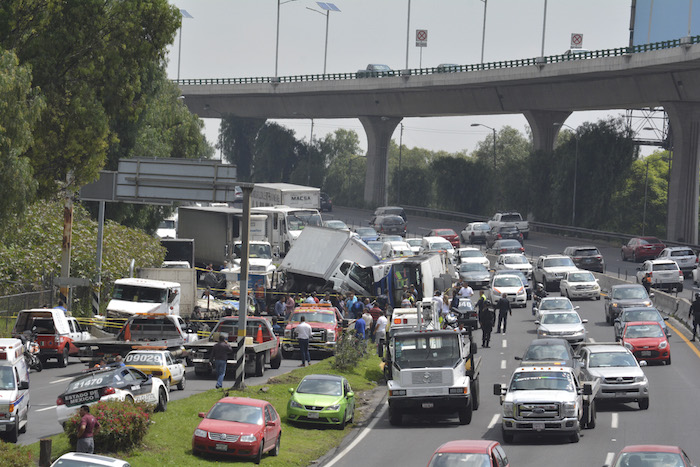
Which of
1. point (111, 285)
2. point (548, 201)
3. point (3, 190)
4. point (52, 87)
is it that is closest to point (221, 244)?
point (111, 285)

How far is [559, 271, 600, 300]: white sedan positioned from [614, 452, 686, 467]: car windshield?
121 feet

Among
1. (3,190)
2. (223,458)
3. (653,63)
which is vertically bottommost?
(223,458)

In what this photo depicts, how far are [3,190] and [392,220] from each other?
66.1m

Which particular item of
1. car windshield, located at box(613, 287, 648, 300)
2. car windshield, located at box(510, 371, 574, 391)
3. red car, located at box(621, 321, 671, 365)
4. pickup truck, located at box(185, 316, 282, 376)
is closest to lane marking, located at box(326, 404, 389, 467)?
car windshield, located at box(510, 371, 574, 391)

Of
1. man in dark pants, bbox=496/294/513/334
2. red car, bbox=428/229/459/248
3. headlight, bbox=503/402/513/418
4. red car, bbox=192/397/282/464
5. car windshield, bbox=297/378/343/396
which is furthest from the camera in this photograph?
red car, bbox=428/229/459/248

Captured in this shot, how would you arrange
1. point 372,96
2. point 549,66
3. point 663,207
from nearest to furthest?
1. point 549,66
2. point 663,207
3. point 372,96

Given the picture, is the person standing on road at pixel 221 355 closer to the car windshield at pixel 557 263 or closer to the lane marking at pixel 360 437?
the lane marking at pixel 360 437

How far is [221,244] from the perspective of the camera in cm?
5888

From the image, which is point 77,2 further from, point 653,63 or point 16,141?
point 653,63

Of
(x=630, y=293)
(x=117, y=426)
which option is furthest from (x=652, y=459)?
(x=630, y=293)

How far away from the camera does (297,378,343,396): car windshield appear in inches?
1104

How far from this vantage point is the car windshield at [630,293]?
4572cm

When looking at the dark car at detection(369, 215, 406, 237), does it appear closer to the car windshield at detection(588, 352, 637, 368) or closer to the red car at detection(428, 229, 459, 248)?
the red car at detection(428, 229, 459, 248)

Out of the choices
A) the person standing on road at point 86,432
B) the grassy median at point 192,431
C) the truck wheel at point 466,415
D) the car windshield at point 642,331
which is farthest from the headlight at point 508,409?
the car windshield at point 642,331
